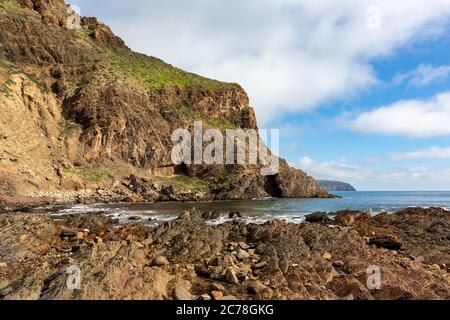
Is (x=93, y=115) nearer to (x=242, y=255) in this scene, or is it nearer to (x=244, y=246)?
(x=244, y=246)

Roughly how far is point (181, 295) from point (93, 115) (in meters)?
68.2

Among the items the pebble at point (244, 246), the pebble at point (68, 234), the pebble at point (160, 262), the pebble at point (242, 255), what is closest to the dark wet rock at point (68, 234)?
the pebble at point (68, 234)

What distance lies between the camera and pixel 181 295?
10188mm

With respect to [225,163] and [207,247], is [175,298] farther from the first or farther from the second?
[225,163]

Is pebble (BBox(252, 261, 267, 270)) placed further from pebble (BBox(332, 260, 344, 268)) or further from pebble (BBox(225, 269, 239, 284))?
pebble (BBox(332, 260, 344, 268))

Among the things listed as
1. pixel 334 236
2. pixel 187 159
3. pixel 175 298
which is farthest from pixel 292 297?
pixel 187 159

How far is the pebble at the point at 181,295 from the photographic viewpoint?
1009 centimetres

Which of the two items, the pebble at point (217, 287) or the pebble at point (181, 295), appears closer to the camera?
the pebble at point (181, 295)

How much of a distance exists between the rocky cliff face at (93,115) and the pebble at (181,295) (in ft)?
151

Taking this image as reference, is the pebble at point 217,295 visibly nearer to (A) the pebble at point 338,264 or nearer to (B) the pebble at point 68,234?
(A) the pebble at point 338,264

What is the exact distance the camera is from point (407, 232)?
82.7 ft

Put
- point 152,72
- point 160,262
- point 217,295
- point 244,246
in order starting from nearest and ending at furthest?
point 217,295 → point 160,262 → point 244,246 → point 152,72

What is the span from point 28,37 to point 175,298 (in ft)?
269

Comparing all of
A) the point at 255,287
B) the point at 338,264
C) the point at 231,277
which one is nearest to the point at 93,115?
the point at 338,264
